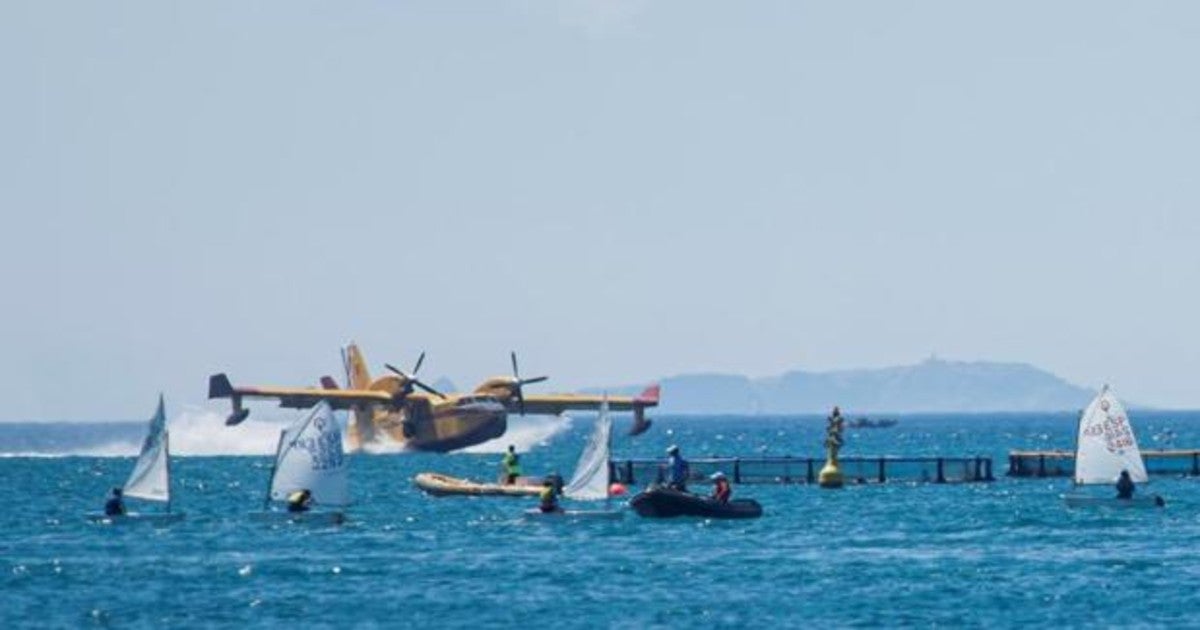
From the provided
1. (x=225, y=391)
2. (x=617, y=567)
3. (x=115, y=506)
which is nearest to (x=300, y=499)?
(x=115, y=506)

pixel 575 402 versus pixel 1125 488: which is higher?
pixel 575 402

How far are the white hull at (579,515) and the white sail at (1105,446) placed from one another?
17.7 metres

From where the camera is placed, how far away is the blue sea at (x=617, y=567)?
5525 centimetres

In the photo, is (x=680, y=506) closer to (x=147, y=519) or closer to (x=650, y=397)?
(x=147, y=519)

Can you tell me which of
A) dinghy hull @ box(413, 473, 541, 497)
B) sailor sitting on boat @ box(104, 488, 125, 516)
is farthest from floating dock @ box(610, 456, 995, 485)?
sailor sitting on boat @ box(104, 488, 125, 516)

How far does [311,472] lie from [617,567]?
16.7 meters

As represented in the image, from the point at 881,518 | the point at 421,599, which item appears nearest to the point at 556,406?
the point at 881,518

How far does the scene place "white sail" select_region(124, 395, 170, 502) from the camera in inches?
3159

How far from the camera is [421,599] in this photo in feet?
191

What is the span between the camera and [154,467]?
267 ft

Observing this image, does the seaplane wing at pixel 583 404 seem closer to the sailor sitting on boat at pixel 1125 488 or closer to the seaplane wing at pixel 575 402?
the seaplane wing at pixel 575 402

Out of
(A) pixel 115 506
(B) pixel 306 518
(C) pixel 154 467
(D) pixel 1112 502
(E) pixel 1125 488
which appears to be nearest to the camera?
(B) pixel 306 518

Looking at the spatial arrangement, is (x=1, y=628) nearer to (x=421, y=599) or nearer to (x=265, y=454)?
(x=421, y=599)

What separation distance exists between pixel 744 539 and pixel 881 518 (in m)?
11.4
